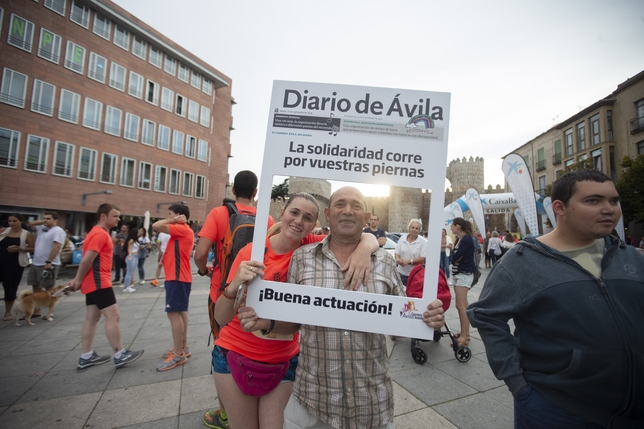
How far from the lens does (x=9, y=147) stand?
1675 cm

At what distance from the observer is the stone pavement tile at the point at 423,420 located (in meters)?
2.59

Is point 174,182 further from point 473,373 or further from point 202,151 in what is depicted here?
point 473,373

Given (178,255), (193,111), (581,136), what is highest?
(581,136)

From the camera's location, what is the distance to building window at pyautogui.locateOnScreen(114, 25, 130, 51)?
69.9 ft

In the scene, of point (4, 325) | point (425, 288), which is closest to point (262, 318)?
point (425, 288)

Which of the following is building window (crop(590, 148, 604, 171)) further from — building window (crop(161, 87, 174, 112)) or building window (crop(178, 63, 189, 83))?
building window (crop(161, 87, 174, 112))

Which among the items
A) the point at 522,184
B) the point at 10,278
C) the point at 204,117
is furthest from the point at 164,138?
the point at 522,184

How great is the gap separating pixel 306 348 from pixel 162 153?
25751 millimetres

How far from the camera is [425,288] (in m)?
1.38

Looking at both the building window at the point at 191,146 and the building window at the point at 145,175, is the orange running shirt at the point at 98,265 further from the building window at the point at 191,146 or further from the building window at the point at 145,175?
the building window at the point at 191,146

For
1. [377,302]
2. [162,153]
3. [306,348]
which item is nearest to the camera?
[377,302]

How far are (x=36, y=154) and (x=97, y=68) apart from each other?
6857mm

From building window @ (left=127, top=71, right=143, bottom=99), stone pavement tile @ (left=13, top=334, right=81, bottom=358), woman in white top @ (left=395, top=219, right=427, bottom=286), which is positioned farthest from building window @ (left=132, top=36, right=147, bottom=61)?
woman in white top @ (left=395, top=219, right=427, bottom=286)

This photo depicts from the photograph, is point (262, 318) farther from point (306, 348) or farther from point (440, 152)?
point (440, 152)
